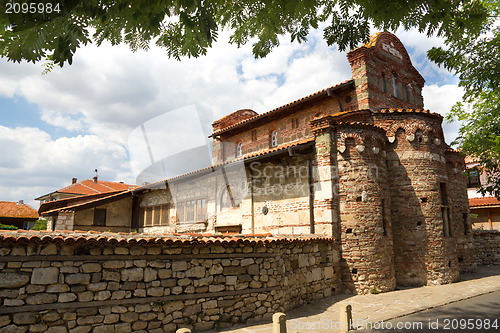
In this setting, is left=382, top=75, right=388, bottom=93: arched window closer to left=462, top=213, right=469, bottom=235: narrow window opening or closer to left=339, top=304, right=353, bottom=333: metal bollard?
left=462, top=213, right=469, bottom=235: narrow window opening

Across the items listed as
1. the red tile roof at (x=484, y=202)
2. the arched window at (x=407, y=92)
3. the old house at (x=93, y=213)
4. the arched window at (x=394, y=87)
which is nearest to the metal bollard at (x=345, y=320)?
the arched window at (x=394, y=87)

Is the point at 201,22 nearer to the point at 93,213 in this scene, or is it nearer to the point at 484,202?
the point at 93,213

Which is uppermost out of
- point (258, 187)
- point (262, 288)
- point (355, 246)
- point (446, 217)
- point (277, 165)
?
point (277, 165)

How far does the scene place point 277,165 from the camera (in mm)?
12711

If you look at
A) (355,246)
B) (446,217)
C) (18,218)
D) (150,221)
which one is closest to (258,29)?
(355,246)

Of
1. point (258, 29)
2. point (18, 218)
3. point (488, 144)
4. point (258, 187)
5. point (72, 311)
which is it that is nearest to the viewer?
point (258, 29)

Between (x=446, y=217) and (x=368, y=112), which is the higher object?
(x=368, y=112)

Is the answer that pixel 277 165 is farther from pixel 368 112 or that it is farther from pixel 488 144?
pixel 488 144

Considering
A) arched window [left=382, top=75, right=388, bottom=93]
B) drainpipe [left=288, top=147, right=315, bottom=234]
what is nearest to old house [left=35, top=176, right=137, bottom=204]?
drainpipe [left=288, top=147, right=315, bottom=234]

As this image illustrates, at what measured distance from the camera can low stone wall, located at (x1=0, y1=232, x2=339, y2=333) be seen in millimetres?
5375

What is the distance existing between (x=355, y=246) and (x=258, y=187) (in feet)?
15.1

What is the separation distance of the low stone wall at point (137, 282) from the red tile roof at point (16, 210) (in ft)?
108

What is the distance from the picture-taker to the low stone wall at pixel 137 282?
17.6 ft

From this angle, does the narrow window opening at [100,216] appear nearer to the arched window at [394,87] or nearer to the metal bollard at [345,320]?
the metal bollard at [345,320]
